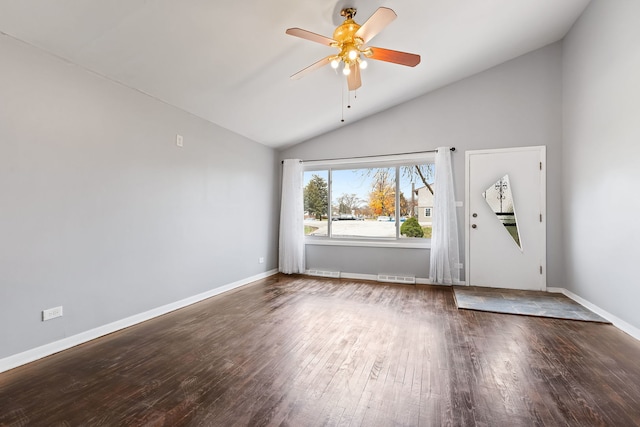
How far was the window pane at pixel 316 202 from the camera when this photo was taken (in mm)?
5789

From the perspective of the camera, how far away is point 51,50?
240cm

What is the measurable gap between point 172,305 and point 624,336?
467 centimetres

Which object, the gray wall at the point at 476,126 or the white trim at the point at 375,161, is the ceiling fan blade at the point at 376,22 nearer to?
the gray wall at the point at 476,126

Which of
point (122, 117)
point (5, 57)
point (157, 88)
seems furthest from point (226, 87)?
point (5, 57)

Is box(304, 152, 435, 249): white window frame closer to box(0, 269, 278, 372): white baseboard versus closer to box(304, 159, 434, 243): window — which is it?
box(304, 159, 434, 243): window

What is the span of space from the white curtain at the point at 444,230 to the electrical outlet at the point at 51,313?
4557 millimetres

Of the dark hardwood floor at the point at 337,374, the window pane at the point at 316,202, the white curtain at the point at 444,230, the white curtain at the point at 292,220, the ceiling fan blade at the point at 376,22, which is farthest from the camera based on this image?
the window pane at the point at 316,202

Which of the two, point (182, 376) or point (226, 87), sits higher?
point (226, 87)

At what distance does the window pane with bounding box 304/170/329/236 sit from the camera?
5789mm

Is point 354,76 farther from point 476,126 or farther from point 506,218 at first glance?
point 506,218

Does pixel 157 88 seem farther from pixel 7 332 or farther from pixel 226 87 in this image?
pixel 7 332

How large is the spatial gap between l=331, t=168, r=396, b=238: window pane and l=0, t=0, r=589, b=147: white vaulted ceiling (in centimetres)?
118

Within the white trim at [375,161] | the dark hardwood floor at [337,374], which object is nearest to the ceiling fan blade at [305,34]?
the dark hardwood floor at [337,374]

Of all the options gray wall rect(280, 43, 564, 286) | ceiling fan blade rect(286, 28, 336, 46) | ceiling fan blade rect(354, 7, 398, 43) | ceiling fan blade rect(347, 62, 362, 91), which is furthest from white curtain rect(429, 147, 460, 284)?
ceiling fan blade rect(286, 28, 336, 46)
